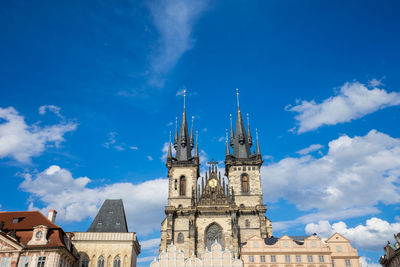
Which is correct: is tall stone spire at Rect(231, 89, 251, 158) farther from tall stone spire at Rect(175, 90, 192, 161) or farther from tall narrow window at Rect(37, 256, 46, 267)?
tall narrow window at Rect(37, 256, 46, 267)

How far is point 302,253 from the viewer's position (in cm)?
4384

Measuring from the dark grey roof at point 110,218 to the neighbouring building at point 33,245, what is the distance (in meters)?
6.46

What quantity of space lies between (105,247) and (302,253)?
23029 mm

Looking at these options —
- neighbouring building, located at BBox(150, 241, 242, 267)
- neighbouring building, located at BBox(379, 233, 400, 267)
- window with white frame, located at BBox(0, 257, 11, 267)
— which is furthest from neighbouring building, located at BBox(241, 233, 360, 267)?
window with white frame, located at BBox(0, 257, 11, 267)

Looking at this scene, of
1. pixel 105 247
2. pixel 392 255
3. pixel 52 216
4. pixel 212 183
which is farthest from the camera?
pixel 212 183

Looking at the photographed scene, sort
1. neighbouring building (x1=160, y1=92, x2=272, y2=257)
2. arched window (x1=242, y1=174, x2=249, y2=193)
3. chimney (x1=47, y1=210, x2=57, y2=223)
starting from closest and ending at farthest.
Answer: chimney (x1=47, y1=210, x2=57, y2=223), neighbouring building (x1=160, y1=92, x2=272, y2=257), arched window (x1=242, y1=174, x2=249, y2=193)

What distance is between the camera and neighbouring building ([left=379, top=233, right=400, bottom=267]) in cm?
4703

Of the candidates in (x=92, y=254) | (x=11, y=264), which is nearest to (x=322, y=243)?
(x=92, y=254)

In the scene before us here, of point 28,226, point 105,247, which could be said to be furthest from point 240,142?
point 28,226

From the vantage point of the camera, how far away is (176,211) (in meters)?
57.6

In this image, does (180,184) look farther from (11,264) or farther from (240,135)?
(11,264)

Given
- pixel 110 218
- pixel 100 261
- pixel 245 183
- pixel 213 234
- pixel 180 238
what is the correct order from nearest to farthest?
pixel 100 261, pixel 110 218, pixel 180 238, pixel 213 234, pixel 245 183

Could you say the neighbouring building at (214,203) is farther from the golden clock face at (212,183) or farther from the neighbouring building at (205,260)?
the neighbouring building at (205,260)

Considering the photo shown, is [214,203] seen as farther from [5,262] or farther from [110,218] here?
[5,262]
